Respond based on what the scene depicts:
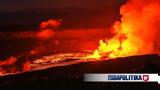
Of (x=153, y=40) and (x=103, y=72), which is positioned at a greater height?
(x=153, y=40)

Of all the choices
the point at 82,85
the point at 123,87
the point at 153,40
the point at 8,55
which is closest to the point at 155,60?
the point at 153,40

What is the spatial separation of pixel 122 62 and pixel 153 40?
46 cm

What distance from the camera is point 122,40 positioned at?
13.5 ft

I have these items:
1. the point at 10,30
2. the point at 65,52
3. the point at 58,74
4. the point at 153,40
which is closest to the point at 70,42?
the point at 65,52

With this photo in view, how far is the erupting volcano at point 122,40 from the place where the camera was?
161 inches

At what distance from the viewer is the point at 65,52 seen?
13.4ft

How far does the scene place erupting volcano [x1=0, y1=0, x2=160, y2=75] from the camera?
4.08 m

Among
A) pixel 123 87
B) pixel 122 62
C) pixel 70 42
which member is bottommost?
pixel 123 87

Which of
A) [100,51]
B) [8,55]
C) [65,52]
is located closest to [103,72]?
[100,51]

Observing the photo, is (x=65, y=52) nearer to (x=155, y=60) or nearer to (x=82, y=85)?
(x=82, y=85)

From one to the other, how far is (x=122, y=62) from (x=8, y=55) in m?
1.35

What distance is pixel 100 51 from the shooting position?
4094mm

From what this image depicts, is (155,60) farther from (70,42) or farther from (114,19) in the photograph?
(70,42)

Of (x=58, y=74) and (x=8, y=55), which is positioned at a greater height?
(x=8, y=55)
